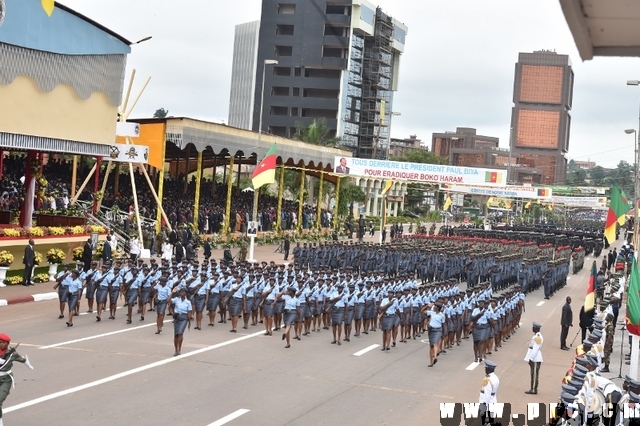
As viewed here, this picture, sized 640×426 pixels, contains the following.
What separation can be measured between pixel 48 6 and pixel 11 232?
7.03 meters

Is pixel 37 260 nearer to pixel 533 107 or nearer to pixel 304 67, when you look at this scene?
pixel 304 67

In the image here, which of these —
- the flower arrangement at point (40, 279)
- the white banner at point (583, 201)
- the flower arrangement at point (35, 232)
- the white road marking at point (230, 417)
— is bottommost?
the white road marking at point (230, 417)

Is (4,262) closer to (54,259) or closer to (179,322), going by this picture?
(54,259)

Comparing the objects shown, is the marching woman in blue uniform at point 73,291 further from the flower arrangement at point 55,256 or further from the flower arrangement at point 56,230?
the flower arrangement at point 56,230

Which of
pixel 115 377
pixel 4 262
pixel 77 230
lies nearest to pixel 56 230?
pixel 77 230

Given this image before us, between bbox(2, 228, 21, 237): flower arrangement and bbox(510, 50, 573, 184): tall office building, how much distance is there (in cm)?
16704

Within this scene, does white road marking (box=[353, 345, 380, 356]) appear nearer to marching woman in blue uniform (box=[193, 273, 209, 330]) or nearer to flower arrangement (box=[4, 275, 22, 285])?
marching woman in blue uniform (box=[193, 273, 209, 330])

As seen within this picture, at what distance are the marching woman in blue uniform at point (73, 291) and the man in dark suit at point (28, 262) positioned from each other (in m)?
5.57

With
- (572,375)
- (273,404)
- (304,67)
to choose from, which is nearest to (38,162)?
(273,404)

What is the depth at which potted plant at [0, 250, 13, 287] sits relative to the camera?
24089 mm

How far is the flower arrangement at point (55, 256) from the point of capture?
26500 millimetres

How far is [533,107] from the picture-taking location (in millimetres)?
187250

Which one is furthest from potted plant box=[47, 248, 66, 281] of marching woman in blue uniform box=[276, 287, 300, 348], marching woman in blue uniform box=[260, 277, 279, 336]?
marching woman in blue uniform box=[276, 287, 300, 348]

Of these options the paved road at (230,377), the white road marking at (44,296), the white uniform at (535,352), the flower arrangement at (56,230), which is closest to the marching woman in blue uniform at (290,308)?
the paved road at (230,377)
